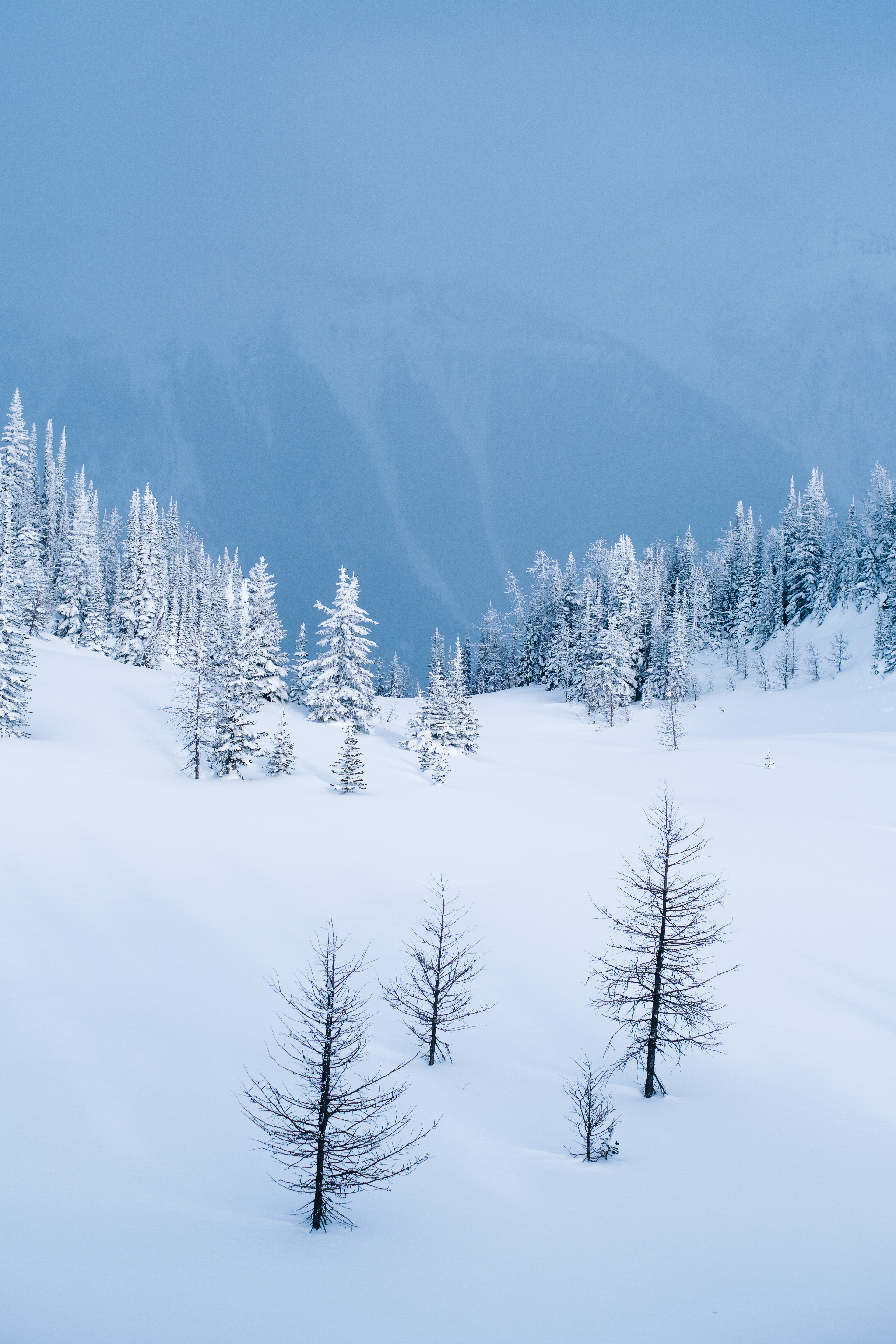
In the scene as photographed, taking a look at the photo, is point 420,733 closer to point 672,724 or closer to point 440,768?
point 440,768

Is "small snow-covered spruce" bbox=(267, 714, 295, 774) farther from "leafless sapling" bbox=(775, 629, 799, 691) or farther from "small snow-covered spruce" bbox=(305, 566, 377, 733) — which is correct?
"leafless sapling" bbox=(775, 629, 799, 691)

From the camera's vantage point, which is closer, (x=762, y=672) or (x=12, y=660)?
(x=12, y=660)

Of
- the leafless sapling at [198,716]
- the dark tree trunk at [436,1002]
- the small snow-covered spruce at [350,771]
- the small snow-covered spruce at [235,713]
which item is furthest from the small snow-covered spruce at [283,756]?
the dark tree trunk at [436,1002]

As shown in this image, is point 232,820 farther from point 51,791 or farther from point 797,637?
point 797,637

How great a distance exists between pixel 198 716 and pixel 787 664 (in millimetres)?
73583

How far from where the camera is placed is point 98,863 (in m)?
24.1

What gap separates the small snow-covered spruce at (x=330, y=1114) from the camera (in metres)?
8.45

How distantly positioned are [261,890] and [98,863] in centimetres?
589

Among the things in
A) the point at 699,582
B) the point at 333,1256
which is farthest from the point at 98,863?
the point at 699,582

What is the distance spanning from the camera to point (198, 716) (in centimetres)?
3709

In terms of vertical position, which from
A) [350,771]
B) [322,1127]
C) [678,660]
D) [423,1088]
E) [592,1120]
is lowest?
[423,1088]

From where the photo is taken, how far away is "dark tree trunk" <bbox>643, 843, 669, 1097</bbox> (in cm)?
1395

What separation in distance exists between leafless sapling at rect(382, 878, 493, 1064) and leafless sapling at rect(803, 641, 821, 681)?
73341 mm

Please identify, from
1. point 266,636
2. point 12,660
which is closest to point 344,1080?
point 12,660
